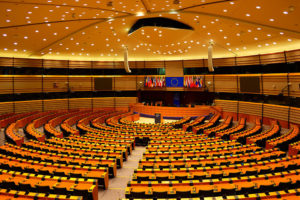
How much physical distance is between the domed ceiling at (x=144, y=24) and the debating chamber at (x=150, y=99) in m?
0.08

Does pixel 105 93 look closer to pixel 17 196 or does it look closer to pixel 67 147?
pixel 67 147

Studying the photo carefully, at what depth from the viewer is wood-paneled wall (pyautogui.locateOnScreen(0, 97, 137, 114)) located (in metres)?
20.4

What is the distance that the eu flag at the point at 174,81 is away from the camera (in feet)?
82.0

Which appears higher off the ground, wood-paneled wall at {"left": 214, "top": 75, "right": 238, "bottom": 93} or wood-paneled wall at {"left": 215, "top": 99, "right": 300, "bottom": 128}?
wood-paneled wall at {"left": 214, "top": 75, "right": 238, "bottom": 93}

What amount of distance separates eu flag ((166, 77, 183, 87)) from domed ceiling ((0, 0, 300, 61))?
24.5 ft

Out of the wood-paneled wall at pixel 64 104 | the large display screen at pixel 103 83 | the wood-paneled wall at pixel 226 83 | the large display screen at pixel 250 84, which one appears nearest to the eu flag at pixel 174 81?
the wood-paneled wall at pixel 226 83

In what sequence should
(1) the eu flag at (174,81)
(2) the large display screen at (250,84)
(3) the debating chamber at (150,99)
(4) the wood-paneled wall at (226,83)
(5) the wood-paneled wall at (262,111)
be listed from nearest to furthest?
(3) the debating chamber at (150,99), (5) the wood-paneled wall at (262,111), (2) the large display screen at (250,84), (4) the wood-paneled wall at (226,83), (1) the eu flag at (174,81)

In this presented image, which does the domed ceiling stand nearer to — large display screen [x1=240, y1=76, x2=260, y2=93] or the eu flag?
large display screen [x1=240, y1=76, x2=260, y2=93]

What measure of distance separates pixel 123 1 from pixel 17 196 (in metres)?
8.64

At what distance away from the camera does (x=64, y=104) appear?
78.2 feet

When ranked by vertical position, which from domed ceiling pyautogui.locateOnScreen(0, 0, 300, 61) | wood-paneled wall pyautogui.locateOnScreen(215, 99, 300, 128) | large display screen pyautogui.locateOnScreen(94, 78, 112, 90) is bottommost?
wood-paneled wall pyautogui.locateOnScreen(215, 99, 300, 128)

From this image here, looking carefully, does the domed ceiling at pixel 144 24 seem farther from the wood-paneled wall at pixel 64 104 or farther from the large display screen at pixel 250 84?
the wood-paneled wall at pixel 64 104

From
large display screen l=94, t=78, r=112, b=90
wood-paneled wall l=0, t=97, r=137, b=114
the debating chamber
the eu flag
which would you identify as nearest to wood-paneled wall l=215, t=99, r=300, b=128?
the debating chamber

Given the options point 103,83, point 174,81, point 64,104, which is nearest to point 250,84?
point 174,81
